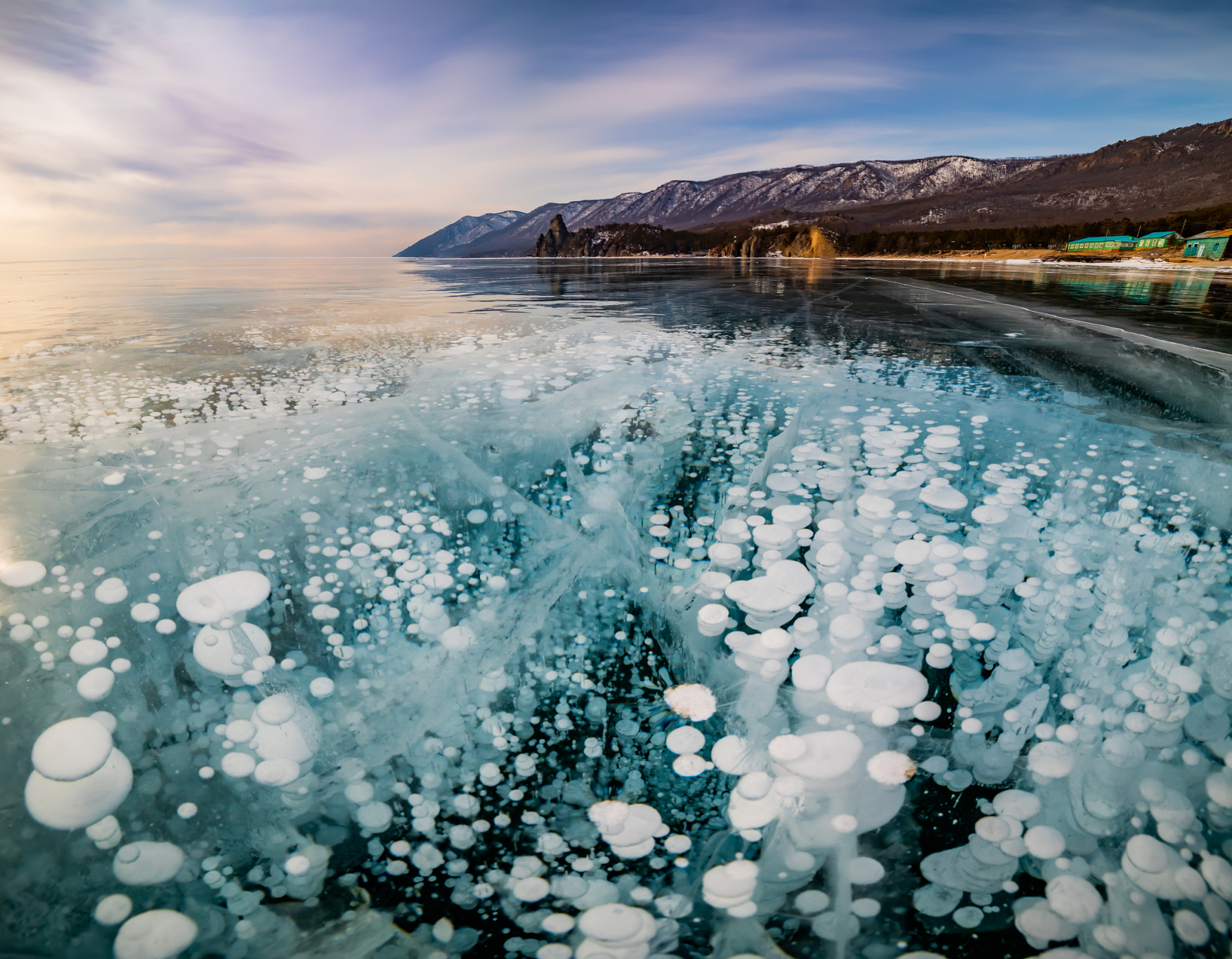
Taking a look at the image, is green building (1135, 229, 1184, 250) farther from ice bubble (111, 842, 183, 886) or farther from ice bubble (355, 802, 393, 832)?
ice bubble (111, 842, 183, 886)

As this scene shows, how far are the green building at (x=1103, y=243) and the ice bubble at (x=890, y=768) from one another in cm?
10422

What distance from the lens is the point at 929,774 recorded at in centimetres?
192

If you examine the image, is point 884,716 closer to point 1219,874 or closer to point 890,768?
point 890,768

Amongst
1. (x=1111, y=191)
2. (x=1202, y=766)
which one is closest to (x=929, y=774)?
(x=1202, y=766)

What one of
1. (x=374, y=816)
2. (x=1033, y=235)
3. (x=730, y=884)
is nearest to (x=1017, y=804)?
(x=730, y=884)

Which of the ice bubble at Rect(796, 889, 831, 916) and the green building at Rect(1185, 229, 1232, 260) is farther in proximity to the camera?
the green building at Rect(1185, 229, 1232, 260)

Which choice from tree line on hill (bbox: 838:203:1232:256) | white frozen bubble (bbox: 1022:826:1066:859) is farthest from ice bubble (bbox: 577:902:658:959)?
tree line on hill (bbox: 838:203:1232:256)

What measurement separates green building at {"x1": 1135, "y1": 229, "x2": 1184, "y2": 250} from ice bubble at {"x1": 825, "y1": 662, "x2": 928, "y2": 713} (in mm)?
102760

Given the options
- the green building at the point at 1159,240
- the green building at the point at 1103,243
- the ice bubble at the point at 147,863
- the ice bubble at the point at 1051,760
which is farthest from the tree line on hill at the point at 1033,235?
the ice bubble at the point at 147,863

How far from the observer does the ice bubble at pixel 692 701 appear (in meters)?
2.19

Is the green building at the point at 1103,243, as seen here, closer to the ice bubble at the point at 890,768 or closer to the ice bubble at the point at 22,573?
the ice bubble at the point at 890,768

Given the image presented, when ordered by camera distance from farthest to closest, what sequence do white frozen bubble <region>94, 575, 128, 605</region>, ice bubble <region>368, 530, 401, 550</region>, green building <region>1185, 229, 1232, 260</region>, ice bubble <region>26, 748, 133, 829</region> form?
green building <region>1185, 229, 1232, 260</region> < ice bubble <region>368, 530, 401, 550</region> < white frozen bubble <region>94, 575, 128, 605</region> < ice bubble <region>26, 748, 133, 829</region>

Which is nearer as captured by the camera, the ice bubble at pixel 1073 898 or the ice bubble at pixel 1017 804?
the ice bubble at pixel 1073 898

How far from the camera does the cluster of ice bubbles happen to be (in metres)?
1.61
